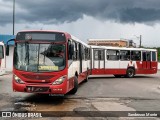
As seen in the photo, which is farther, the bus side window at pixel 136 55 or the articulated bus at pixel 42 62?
the bus side window at pixel 136 55

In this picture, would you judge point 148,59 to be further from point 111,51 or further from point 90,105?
point 90,105

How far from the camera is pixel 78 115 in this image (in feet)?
36.3

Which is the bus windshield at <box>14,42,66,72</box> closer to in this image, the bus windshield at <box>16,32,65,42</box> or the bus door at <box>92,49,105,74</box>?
the bus windshield at <box>16,32,65,42</box>

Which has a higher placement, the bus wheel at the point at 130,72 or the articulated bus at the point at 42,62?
the articulated bus at the point at 42,62

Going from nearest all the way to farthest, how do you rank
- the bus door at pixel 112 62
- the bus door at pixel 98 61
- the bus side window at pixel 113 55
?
the bus door at pixel 98 61, the bus door at pixel 112 62, the bus side window at pixel 113 55

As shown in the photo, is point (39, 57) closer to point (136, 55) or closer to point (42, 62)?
point (42, 62)

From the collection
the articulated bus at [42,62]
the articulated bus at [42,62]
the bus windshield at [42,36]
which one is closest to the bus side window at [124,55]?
the articulated bus at [42,62]

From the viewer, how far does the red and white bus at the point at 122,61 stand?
30533mm

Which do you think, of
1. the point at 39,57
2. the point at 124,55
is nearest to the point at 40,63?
the point at 39,57

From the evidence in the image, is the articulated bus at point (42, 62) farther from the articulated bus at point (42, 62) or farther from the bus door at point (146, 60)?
the bus door at point (146, 60)

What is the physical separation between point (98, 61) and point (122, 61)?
9.11 feet

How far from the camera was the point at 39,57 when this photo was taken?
13.9 m

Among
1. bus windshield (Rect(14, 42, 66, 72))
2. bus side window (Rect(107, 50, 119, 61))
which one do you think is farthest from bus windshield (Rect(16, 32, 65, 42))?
bus side window (Rect(107, 50, 119, 61))

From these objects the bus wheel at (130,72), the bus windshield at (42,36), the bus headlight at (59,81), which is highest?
the bus windshield at (42,36)
